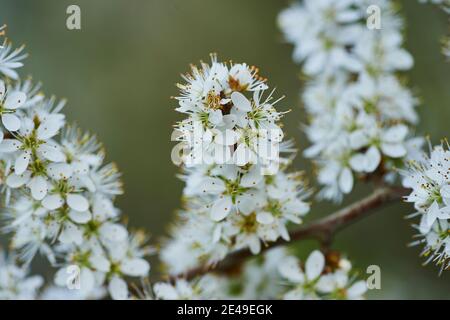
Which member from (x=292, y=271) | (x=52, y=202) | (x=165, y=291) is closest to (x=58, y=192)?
(x=52, y=202)

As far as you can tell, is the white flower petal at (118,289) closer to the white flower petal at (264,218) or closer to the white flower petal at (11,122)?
the white flower petal at (264,218)

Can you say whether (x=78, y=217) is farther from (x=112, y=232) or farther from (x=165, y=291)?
(x=165, y=291)

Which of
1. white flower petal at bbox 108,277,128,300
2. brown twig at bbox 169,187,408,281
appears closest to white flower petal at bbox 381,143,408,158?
brown twig at bbox 169,187,408,281

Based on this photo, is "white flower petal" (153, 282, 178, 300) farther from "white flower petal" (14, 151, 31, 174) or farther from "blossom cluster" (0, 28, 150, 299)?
"white flower petal" (14, 151, 31, 174)

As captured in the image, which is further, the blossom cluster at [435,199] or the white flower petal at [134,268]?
the white flower petal at [134,268]

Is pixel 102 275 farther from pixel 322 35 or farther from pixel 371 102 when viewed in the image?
pixel 322 35

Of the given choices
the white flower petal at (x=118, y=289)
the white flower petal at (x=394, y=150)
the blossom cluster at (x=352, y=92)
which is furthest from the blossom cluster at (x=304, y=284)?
the white flower petal at (x=394, y=150)
